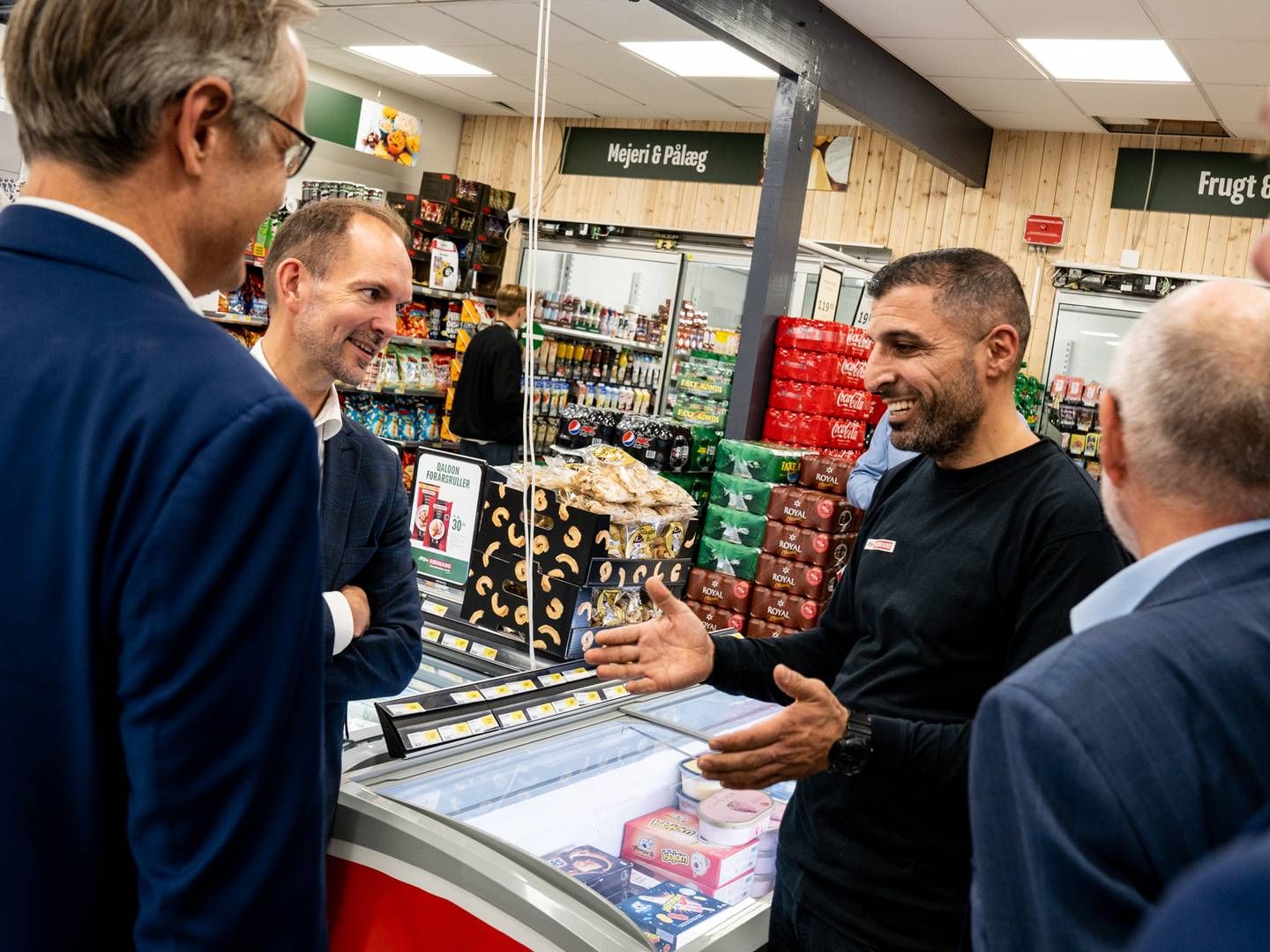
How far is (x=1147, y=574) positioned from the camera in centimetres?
101

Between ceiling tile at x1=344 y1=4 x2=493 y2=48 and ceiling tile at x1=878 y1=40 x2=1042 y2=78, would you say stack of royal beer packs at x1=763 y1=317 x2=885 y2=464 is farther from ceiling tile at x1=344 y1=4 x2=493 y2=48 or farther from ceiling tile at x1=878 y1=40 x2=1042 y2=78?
ceiling tile at x1=344 y1=4 x2=493 y2=48

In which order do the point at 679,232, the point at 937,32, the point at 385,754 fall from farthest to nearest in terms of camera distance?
the point at 679,232 → the point at 937,32 → the point at 385,754

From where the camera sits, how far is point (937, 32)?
643 cm

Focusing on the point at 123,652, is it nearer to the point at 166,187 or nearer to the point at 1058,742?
the point at 166,187

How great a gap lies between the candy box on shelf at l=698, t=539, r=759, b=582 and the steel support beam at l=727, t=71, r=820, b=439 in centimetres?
77

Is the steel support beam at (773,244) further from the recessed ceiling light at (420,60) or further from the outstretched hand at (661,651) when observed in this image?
the outstretched hand at (661,651)

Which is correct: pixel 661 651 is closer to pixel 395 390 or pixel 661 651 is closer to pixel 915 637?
pixel 915 637

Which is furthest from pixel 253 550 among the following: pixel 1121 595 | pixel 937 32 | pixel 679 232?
pixel 679 232

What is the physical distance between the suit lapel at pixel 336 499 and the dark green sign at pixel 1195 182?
25.5 feet

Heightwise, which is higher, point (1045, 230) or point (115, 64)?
point (1045, 230)

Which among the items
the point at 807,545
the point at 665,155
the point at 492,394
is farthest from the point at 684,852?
the point at 665,155

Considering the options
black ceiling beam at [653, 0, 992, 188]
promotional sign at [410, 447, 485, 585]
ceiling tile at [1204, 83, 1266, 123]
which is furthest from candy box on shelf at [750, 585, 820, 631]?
ceiling tile at [1204, 83, 1266, 123]

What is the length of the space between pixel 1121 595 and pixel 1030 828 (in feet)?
0.87

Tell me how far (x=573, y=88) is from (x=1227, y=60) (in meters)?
5.12
